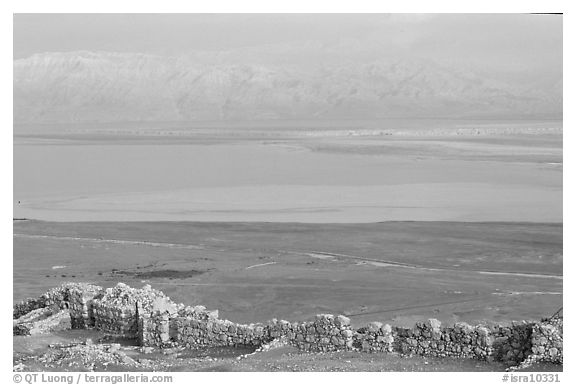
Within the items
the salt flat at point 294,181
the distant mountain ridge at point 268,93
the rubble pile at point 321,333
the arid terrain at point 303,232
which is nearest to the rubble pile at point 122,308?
the arid terrain at point 303,232

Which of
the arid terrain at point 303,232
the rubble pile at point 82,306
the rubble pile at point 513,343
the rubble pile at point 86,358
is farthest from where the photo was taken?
the arid terrain at point 303,232

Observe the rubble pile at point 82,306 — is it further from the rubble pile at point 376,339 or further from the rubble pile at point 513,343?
the rubble pile at point 513,343

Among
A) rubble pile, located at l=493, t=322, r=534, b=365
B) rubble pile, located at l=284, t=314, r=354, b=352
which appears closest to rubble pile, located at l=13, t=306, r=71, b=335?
rubble pile, located at l=284, t=314, r=354, b=352

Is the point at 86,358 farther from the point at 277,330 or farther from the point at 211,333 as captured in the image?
the point at 277,330

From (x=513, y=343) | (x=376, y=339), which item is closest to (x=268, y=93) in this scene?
(x=376, y=339)
